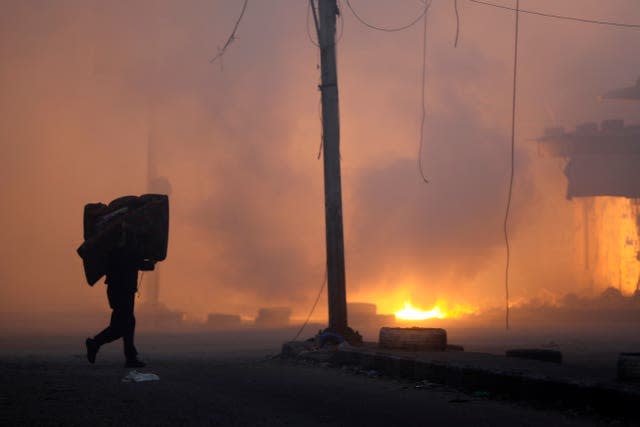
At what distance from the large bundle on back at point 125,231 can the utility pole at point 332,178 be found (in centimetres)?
417

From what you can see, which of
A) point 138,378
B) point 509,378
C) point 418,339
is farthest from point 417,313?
point 509,378

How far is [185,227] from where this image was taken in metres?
49.0

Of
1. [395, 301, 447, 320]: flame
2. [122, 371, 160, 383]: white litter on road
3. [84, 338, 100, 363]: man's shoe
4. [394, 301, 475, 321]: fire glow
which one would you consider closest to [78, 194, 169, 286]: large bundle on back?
[84, 338, 100, 363]: man's shoe

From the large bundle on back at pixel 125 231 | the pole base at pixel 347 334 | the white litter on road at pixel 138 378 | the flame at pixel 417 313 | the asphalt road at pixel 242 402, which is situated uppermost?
the large bundle on back at pixel 125 231

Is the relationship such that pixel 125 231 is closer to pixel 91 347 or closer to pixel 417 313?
pixel 91 347

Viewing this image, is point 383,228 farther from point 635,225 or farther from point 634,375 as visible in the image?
point 634,375

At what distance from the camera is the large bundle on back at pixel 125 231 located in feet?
32.7

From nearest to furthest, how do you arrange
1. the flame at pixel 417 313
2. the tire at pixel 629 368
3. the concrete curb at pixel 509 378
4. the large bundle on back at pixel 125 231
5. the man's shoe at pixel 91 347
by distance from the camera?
1. the concrete curb at pixel 509 378
2. the tire at pixel 629 368
3. the large bundle on back at pixel 125 231
4. the man's shoe at pixel 91 347
5. the flame at pixel 417 313

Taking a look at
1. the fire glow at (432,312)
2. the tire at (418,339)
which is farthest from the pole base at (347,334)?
the fire glow at (432,312)

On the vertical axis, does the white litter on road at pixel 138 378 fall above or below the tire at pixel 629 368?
below

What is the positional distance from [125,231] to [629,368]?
5483mm

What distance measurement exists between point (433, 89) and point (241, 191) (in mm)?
14146

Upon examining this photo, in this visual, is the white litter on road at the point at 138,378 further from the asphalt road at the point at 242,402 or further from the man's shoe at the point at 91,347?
the man's shoe at the point at 91,347

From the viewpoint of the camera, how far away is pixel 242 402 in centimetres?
700
